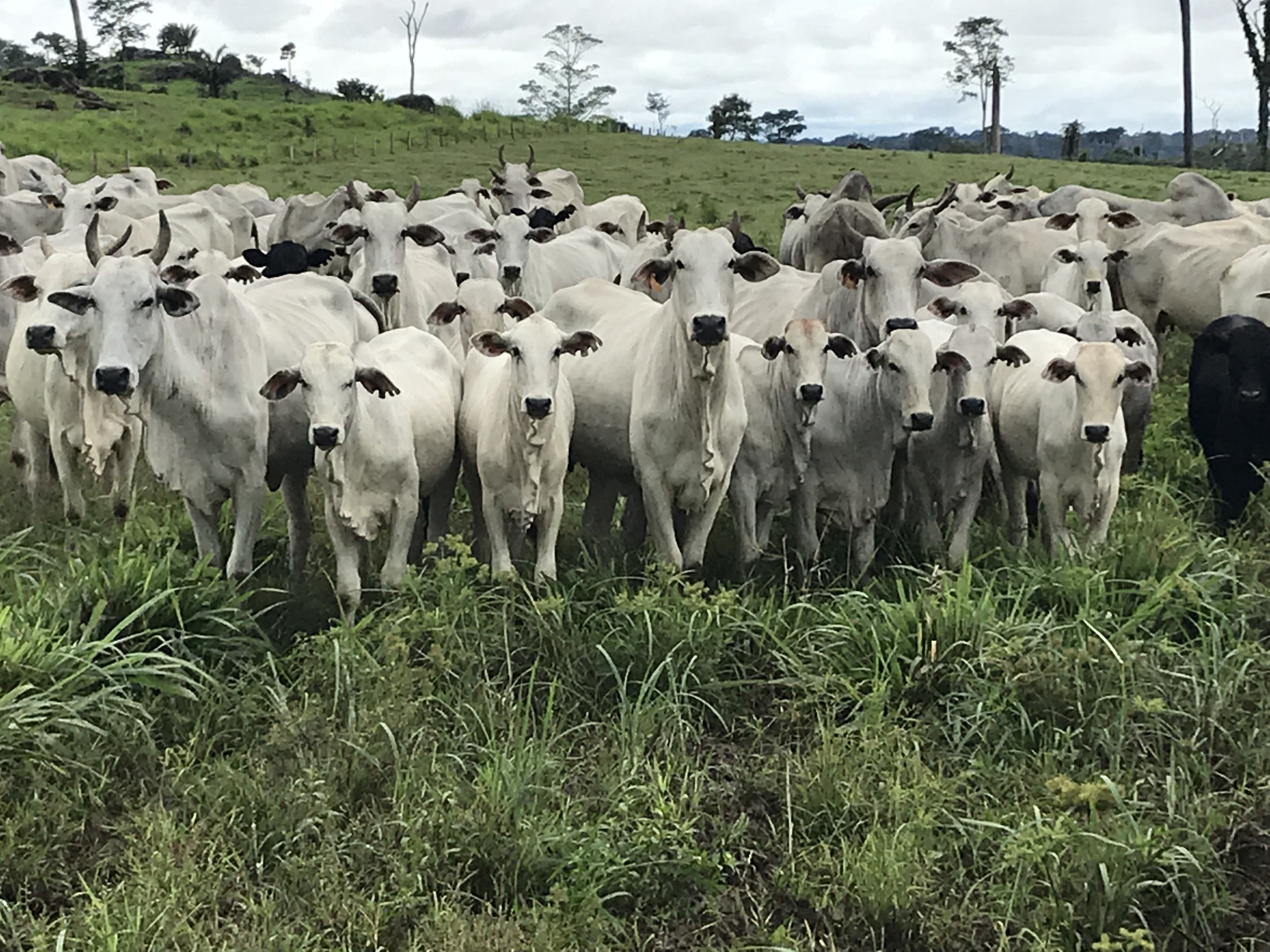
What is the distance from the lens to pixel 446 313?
691 centimetres

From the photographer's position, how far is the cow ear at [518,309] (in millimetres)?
6488

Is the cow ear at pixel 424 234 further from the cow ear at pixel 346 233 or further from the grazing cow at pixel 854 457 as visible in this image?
the grazing cow at pixel 854 457

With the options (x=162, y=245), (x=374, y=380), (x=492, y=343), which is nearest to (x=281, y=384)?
(x=374, y=380)

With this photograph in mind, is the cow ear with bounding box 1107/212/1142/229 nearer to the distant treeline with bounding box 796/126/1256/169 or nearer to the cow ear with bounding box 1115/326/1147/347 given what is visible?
the cow ear with bounding box 1115/326/1147/347

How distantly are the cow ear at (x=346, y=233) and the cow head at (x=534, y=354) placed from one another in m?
2.82

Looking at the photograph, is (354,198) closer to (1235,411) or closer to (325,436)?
(325,436)

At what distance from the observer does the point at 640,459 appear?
5.95 meters

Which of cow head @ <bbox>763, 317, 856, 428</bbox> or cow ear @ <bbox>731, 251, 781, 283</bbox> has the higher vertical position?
cow ear @ <bbox>731, 251, 781, 283</bbox>

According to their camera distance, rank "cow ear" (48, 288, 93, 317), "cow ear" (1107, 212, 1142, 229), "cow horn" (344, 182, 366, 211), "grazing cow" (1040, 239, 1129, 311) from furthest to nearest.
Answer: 1. "cow ear" (1107, 212, 1142, 229)
2. "grazing cow" (1040, 239, 1129, 311)
3. "cow horn" (344, 182, 366, 211)
4. "cow ear" (48, 288, 93, 317)

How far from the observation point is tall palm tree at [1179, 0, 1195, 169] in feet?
124

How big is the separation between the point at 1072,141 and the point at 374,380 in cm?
4480

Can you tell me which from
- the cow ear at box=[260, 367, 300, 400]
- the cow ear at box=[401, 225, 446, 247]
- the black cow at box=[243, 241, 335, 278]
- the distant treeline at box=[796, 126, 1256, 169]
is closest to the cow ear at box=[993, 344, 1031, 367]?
the cow ear at box=[260, 367, 300, 400]

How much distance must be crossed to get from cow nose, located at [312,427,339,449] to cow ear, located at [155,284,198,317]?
0.97 metres

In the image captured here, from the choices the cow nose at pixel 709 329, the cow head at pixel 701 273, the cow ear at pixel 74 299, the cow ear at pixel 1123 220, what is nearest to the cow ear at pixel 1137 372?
the cow head at pixel 701 273
